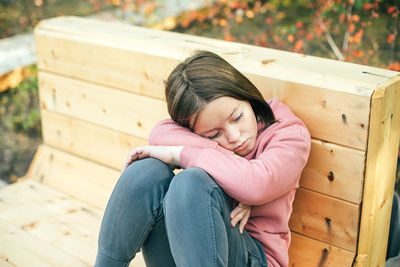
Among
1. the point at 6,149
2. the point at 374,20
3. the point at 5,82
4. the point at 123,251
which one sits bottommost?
the point at 6,149

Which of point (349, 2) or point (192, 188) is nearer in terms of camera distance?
point (192, 188)

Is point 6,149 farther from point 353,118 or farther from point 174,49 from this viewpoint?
point 353,118

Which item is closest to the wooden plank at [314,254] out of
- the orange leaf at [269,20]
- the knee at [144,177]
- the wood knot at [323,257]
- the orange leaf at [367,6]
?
the wood knot at [323,257]

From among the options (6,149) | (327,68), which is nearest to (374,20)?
(327,68)

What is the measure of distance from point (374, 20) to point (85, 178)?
2003 mm

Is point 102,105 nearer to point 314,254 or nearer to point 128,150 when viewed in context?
point 128,150

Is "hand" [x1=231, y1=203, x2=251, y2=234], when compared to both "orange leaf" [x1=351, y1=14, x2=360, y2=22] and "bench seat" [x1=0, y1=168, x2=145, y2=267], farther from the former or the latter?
"orange leaf" [x1=351, y1=14, x2=360, y2=22]

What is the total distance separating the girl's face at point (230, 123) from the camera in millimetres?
1719

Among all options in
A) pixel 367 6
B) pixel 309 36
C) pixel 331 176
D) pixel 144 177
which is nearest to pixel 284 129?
pixel 331 176

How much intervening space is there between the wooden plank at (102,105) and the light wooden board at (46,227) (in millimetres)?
439

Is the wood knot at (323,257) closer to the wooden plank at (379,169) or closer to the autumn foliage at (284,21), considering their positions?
the wooden plank at (379,169)

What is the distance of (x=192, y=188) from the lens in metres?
1.54

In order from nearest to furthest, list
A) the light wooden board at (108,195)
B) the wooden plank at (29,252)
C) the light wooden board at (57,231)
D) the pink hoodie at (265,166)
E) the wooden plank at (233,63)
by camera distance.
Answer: the pink hoodie at (265,166), the wooden plank at (233,63), the light wooden board at (108,195), the light wooden board at (57,231), the wooden plank at (29,252)

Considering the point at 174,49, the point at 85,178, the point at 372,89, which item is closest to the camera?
the point at 372,89
